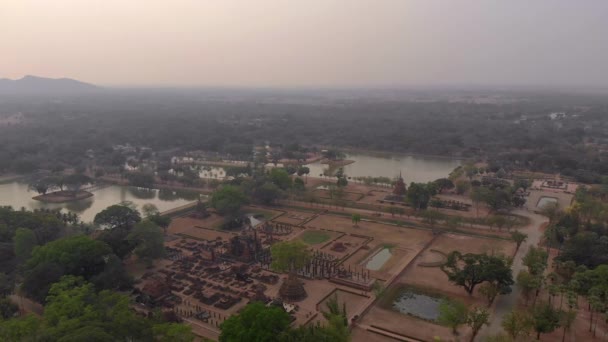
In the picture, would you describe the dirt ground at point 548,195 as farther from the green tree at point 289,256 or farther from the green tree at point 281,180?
the green tree at point 289,256

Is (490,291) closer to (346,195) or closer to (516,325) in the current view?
(516,325)

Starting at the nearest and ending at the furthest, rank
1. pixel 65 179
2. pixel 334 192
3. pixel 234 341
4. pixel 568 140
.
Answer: pixel 234 341 → pixel 334 192 → pixel 65 179 → pixel 568 140

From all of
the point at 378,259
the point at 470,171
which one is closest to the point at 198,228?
the point at 378,259

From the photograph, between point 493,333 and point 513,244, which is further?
point 513,244

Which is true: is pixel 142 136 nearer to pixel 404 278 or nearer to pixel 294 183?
A: pixel 294 183

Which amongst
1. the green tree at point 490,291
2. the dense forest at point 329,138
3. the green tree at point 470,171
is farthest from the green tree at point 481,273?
the dense forest at point 329,138

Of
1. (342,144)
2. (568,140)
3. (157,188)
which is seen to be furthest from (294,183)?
(568,140)

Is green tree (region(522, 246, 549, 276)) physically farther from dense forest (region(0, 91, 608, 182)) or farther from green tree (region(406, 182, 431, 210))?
dense forest (region(0, 91, 608, 182))
